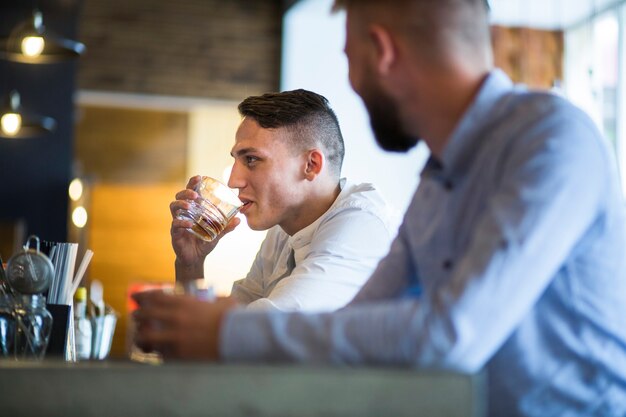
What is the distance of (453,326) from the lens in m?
1.09

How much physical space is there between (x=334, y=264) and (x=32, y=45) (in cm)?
368

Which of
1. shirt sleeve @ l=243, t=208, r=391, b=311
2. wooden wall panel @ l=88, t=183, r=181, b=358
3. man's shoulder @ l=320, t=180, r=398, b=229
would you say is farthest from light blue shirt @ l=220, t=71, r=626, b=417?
wooden wall panel @ l=88, t=183, r=181, b=358

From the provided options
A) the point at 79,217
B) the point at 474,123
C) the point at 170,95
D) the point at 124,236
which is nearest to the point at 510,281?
the point at 474,123

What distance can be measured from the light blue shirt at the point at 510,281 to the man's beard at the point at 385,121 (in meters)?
0.06

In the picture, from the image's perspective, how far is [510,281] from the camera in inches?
44.2

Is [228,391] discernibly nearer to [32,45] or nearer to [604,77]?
[32,45]

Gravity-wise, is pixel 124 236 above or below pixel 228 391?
below

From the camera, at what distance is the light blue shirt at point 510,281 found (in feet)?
3.62

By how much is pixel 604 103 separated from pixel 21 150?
4401 mm

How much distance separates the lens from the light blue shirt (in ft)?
3.62

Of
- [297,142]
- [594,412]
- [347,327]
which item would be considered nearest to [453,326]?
[347,327]

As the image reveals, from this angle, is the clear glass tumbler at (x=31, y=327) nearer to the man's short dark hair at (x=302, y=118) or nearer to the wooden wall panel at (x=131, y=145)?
the man's short dark hair at (x=302, y=118)

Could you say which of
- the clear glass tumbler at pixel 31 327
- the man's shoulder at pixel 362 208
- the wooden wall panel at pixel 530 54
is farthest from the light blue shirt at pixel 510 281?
the wooden wall panel at pixel 530 54

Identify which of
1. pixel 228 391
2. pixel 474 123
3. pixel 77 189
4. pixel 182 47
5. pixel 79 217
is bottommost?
pixel 79 217
